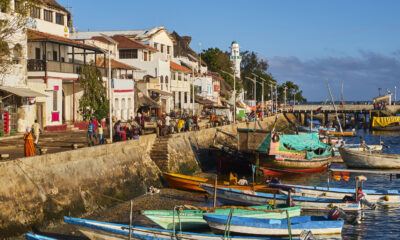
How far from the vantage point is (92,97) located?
138ft

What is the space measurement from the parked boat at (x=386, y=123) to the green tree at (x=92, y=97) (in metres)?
72.2

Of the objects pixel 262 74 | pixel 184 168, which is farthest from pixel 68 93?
pixel 262 74

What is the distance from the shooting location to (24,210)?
21.7 meters

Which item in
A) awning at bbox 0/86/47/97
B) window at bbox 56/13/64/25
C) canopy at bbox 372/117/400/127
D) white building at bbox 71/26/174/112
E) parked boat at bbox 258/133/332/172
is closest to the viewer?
awning at bbox 0/86/47/97

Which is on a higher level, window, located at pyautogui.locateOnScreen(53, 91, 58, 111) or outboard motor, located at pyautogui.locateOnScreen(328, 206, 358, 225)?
window, located at pyautogui.locateOnScreen(53, 91, 58, 111)

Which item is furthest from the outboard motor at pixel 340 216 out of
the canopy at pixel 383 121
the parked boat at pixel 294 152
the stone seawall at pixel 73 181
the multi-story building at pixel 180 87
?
the canopy at pixel 383 121

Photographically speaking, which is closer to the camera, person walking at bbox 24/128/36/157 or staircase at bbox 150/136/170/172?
person walking at bbox 24/128/36/157

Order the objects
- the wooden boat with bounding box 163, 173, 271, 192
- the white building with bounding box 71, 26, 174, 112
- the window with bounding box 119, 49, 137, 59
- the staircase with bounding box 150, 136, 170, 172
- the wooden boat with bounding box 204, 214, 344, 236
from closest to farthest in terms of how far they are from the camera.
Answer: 1. the wooden boat with bounding box 204, 214, 344, 236
2. the wooden boat with bounding box 163, 173, 271, 192
3. the staircase with bounding box 150, 136, 170, 172
4. the white building with bounding box 71, 26, 174, 112
5. the window with bounding box 119, 49, 137, 59

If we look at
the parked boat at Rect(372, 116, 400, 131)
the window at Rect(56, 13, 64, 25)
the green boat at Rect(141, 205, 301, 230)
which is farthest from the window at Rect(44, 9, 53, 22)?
the parked boat at Rect(372, 116, 400, 131)

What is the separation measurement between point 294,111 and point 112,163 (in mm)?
93132

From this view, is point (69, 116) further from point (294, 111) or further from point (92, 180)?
point (294, 111)

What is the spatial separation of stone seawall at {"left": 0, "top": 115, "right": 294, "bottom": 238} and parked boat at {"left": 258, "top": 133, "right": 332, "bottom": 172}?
826cm

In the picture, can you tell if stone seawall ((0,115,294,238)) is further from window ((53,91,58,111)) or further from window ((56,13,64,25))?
window ((56,13,64,25))

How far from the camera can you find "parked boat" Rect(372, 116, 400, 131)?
3937 inches
